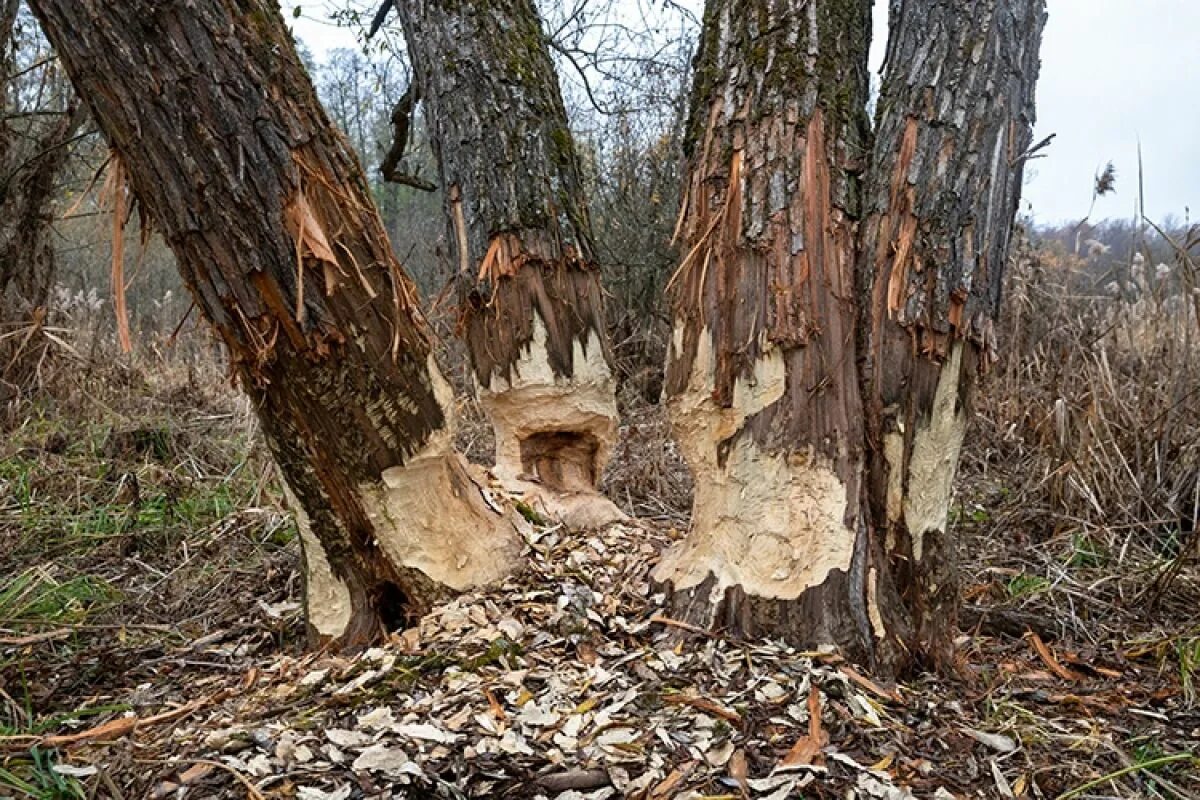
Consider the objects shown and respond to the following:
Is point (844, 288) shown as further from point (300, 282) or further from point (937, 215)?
point (300, 282)

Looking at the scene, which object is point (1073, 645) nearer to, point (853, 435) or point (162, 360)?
point (853, 435)

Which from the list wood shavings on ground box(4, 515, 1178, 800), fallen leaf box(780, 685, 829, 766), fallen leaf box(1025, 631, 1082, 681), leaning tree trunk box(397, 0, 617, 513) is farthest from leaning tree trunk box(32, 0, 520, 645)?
fallen leaf box(1025, 631, 1082, 681)

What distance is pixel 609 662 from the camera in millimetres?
1905

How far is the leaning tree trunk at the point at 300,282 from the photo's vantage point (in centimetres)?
153

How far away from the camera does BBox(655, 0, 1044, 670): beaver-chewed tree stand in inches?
71.0

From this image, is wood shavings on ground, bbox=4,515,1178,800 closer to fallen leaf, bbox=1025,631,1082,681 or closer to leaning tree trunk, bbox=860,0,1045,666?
fallen leaf, bbox=1025,631,1082,681

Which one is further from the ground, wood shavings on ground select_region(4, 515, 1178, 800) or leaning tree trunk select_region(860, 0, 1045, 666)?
leaning tree trunk select_region(860, 0, 1045, 666)

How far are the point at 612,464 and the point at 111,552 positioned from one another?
6.76 ft

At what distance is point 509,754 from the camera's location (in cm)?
155

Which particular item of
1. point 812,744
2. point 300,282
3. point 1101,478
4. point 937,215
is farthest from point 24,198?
point 1101,478

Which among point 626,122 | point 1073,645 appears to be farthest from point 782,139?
point 626,122

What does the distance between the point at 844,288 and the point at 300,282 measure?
3.80 feet

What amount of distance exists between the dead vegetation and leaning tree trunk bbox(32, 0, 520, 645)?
0.18 meters

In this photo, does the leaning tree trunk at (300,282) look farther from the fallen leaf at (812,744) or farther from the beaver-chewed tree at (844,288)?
the fallen leaf at (812,744)
